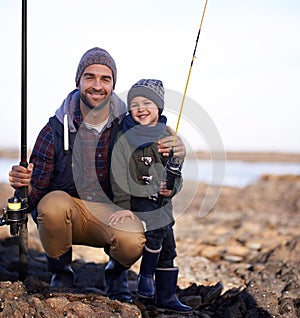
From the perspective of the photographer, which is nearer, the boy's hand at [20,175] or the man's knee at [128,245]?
the boy's hand at [20,175]

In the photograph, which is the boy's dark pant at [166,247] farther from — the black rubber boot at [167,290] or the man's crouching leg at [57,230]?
the man's crouching leg at [57,230]

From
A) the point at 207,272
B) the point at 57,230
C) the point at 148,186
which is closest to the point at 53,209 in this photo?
the point at 57,230

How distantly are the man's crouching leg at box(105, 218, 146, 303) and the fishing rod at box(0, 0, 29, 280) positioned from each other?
63 cm

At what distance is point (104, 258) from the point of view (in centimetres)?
650

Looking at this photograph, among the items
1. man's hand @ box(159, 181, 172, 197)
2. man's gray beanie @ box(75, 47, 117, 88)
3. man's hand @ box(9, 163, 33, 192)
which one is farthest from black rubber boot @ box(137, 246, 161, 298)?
man's gray beanie @ box(75, 47, 117, 88)

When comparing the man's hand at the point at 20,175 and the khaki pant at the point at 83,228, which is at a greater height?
the man's hand at the point at 20,175

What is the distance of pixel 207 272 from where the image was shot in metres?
6.16

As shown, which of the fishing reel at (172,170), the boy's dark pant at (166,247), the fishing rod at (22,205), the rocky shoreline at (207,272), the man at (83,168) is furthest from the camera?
the man at (83,168)

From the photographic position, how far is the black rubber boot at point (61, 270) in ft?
14.2

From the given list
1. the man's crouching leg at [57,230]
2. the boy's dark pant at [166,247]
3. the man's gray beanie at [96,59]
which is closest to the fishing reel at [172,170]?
the boy's dark pant at [166,247]

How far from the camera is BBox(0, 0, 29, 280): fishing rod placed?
3.96 m

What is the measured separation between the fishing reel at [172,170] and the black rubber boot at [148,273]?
48 centimetres

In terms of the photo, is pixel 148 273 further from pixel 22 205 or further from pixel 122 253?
pixel 22 205

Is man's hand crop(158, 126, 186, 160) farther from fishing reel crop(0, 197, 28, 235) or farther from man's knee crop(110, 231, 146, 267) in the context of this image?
fishing reel crop(0, 197, 28, 235)
